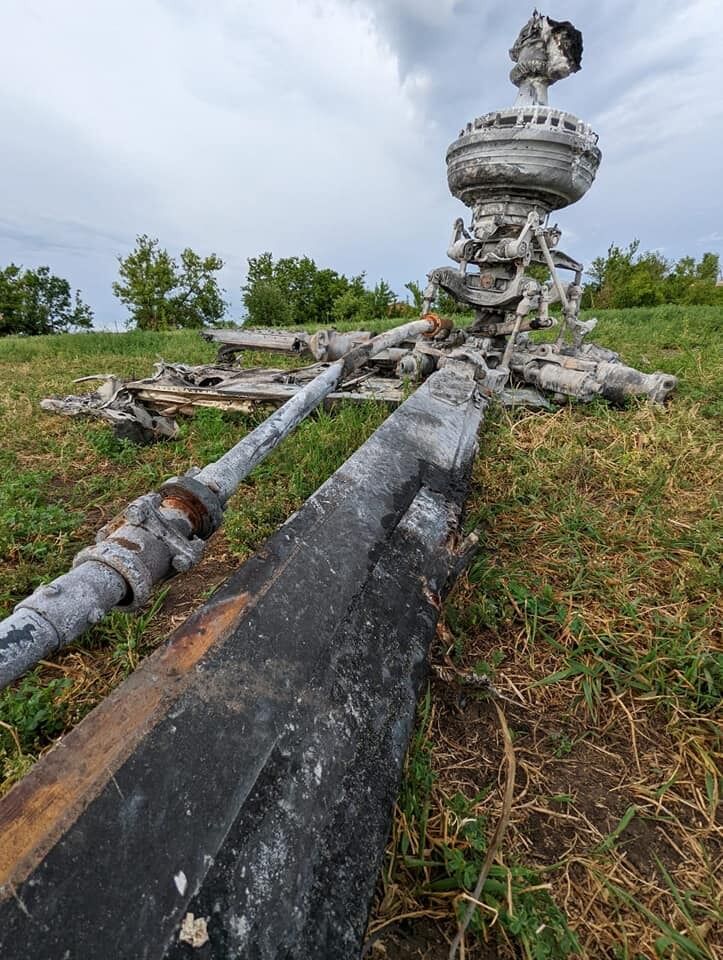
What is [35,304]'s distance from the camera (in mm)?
33562

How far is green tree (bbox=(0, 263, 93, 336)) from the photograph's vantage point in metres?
32.1

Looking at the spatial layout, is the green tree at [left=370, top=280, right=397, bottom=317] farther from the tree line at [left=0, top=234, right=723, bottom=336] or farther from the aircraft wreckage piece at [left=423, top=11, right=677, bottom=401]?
the aircraft wreckage piece at [left=423, top=11, right=677, bottom=401]

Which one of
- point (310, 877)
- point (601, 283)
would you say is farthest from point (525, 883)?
point (601, 283)

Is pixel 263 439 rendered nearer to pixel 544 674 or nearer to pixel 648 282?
pixel 544 674

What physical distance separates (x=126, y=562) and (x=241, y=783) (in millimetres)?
687

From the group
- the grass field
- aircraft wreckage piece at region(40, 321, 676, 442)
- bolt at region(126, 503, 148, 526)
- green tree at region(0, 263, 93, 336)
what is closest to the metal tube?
bolt at region(126, 503, 148, 526)

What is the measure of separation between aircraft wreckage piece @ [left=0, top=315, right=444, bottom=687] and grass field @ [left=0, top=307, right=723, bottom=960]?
709mm

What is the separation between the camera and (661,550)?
2545mm

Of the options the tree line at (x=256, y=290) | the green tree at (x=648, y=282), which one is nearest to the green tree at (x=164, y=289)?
the tree line at (x=256, y=290)

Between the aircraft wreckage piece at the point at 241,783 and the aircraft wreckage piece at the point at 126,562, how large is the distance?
0.22 metres

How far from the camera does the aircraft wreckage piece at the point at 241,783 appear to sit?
76 centimetres

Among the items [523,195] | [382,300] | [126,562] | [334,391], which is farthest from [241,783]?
[382,300]

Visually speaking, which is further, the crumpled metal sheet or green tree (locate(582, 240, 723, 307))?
green tree (locate(582, 240, 723, 307))

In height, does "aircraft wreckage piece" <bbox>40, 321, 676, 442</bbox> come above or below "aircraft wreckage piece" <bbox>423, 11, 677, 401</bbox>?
below
